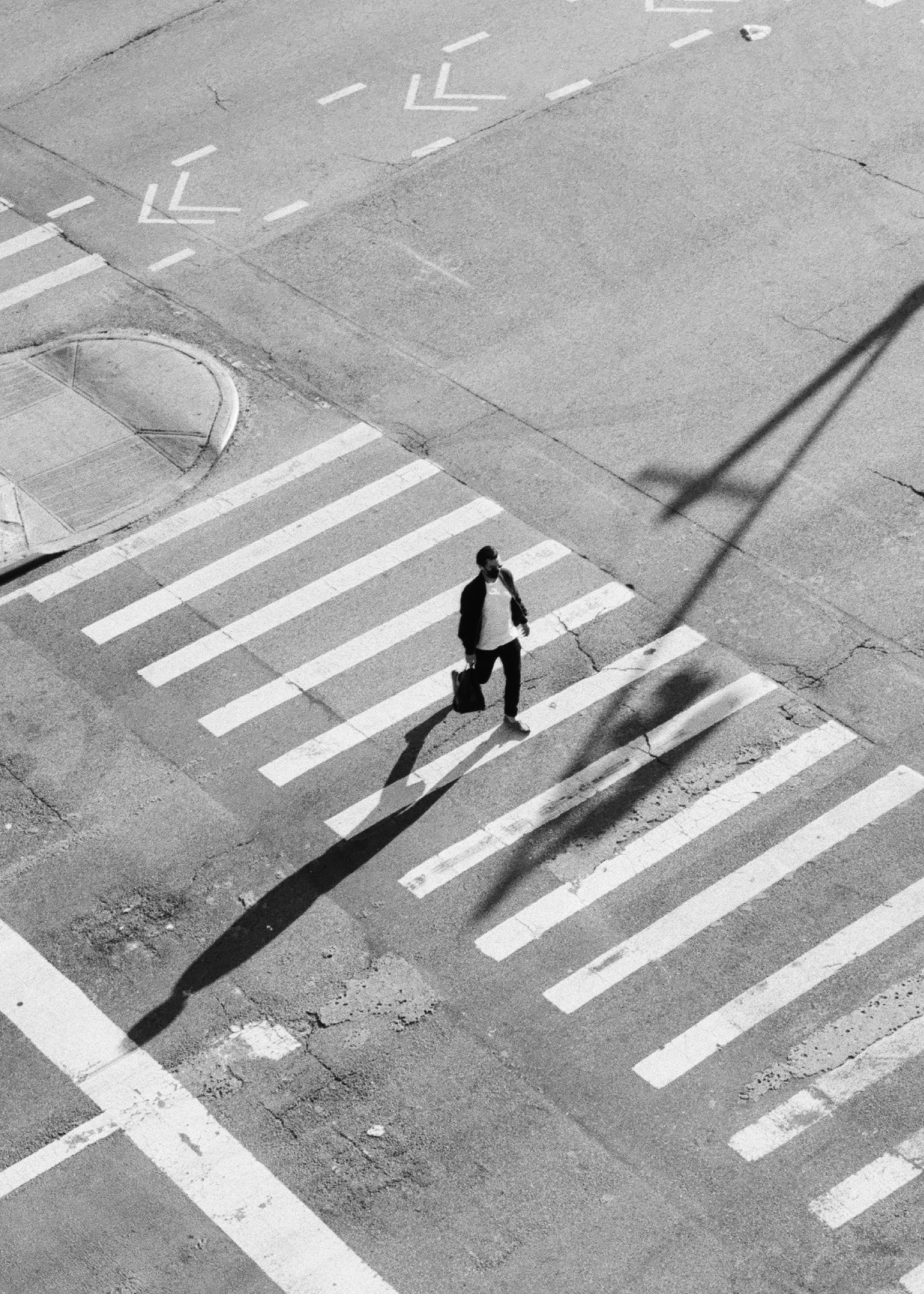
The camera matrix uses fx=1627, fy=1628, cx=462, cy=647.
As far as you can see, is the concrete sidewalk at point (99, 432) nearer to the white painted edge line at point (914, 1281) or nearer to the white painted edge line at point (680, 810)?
the white painted edge line at point (680, 810)

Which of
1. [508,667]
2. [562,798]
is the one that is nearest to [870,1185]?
[562,798]

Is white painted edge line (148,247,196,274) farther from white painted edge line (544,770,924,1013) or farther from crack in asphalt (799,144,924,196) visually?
white painted edge line (544,770,924,1013)

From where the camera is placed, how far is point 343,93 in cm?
2266

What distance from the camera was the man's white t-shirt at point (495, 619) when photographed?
41.3 ft

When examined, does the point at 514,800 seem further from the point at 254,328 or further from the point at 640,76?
the point at 640,76

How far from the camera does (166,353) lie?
18.1m

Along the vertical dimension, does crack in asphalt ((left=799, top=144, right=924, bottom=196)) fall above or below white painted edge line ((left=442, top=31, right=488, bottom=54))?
below

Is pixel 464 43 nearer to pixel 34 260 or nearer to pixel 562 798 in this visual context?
pixel 34 260

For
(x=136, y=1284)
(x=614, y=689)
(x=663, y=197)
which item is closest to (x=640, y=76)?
(x=663, y=197)

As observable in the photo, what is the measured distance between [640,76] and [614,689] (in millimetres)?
12278

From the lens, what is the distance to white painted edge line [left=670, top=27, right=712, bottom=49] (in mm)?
23234

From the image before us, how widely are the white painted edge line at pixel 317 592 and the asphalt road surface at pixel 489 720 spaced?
0.04m

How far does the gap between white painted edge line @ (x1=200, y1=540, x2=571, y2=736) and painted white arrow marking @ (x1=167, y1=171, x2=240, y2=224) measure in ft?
26.1

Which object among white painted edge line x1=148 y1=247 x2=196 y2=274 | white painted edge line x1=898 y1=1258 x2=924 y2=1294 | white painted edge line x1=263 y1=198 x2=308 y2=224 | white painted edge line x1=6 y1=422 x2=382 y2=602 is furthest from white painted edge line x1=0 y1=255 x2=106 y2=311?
white painted edge line x1=898 y1=1258 x2=924 y2=1294
